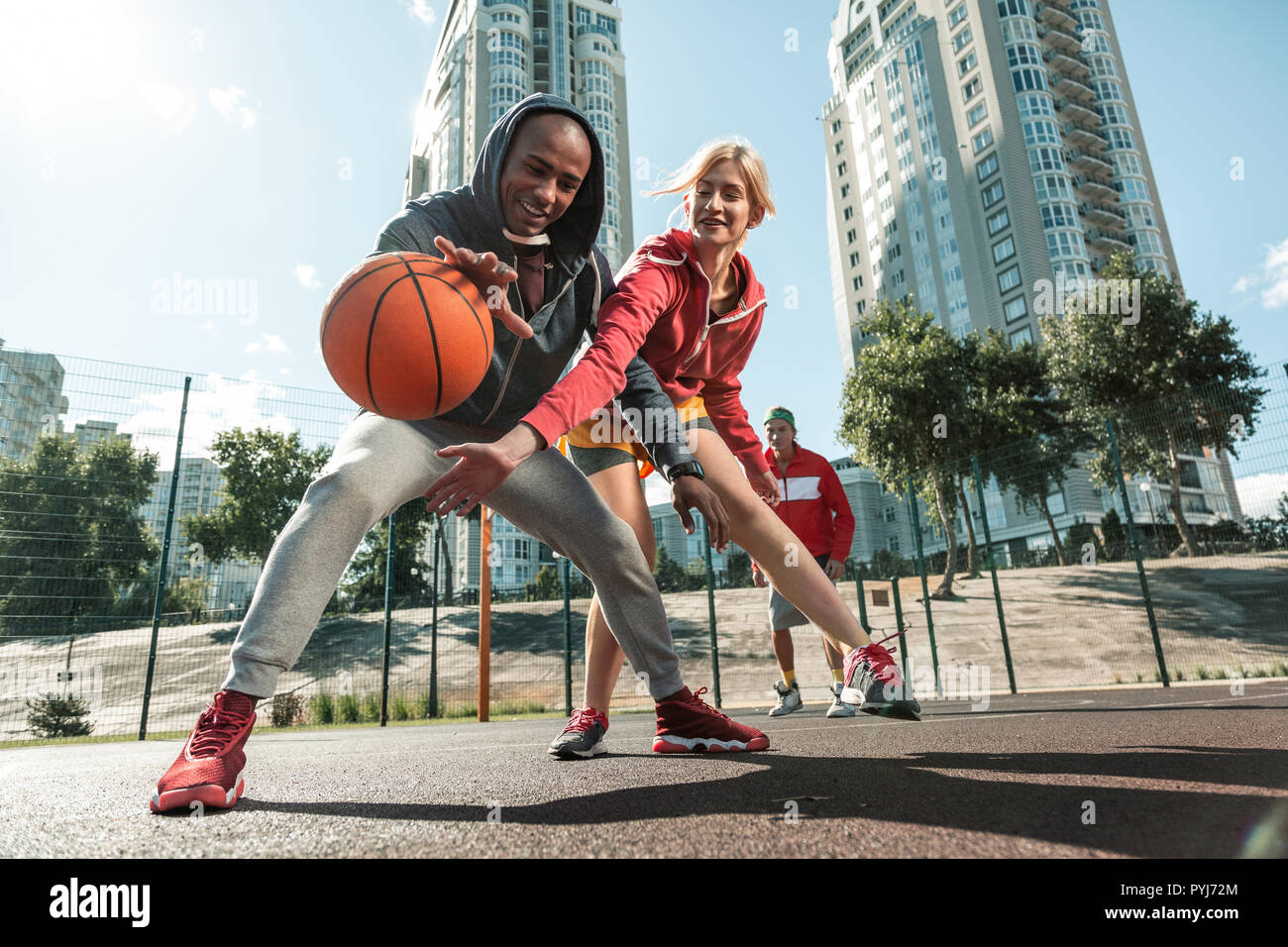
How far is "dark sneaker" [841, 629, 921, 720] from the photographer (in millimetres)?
2414

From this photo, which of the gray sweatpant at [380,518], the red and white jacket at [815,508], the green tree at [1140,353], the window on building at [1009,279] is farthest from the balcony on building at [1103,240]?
the gray sweatpant at [380,518]

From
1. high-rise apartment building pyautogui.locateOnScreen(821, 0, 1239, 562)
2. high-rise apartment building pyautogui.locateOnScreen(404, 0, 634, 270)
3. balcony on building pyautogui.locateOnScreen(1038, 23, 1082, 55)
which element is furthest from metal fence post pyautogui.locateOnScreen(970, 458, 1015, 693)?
balcony on building pyautogui.locateOnScreen(1038, 23, 1082, 55)

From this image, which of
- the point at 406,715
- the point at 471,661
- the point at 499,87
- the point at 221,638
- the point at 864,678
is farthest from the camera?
the point at 499,87

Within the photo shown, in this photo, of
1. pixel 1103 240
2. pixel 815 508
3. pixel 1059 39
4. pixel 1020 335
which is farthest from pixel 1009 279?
pixel 815 508

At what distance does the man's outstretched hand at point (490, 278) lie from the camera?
1977 millimetres

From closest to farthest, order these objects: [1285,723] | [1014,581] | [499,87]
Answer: [1285,723]
[1014,581]
[499,87]

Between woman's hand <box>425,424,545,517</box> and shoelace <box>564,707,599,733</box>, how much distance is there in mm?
1400

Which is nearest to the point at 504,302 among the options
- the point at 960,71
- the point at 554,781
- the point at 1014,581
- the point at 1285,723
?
the point at 554,781

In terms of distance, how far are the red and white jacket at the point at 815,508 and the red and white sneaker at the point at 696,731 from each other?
3196 mm

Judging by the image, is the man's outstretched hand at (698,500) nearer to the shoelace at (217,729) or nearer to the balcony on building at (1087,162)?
the shoelace at (217,729)

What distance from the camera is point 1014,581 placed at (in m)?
14.6
